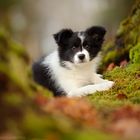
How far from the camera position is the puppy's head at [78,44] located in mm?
12133

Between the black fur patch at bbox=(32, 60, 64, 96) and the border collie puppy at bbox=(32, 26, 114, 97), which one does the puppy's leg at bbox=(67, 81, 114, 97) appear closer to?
the border collie puppy at bbox=(32, 26, 114, 97)

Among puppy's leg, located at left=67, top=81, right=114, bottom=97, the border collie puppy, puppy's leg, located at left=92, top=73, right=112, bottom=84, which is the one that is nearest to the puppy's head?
the border collie puppy

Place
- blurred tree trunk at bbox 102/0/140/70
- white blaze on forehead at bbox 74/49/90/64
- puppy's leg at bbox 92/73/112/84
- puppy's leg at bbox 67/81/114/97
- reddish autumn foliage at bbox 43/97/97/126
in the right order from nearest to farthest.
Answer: reddish autumn foliage at bbox 43/97/97/126, puppy's leg at bbox 67/81/114/97, white blaze on forehead at bbox 74/49/90/64, puppy's leg at bbox 92/73/112/84, blurred tree trunk at bbox 102/0/140/70

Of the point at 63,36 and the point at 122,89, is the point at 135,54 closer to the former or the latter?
the point at 63,36

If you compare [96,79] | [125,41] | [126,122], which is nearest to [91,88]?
[96,79]

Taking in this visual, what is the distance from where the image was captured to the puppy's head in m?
12.1

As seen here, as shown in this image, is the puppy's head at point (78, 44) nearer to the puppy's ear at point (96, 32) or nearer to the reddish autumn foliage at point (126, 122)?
the puppy's ear at point (96, 32)

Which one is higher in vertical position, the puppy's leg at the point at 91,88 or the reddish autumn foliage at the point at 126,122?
the puppy's leg at the point at 91,88

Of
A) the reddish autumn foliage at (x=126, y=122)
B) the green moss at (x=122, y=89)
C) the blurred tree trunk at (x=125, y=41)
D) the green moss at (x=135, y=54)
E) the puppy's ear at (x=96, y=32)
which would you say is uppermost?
the blurred tree trunk at (x=125, y=41)

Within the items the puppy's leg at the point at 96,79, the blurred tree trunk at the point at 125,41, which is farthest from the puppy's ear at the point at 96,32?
the blurred tree trunk at the point at 125,41

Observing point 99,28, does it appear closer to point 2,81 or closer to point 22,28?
point 2,81

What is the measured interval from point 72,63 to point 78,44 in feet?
1.43

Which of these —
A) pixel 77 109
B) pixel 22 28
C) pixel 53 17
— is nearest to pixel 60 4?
pixel 53 17

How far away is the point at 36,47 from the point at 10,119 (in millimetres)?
41748
